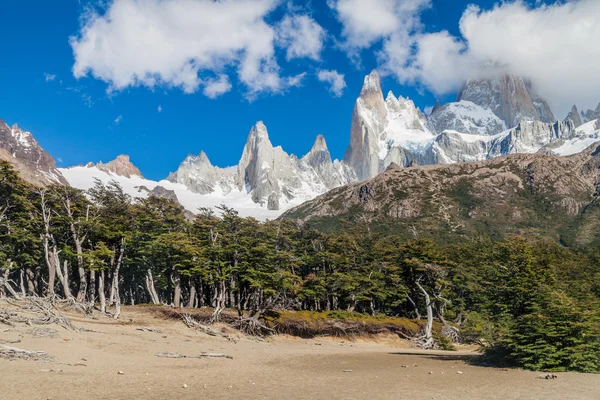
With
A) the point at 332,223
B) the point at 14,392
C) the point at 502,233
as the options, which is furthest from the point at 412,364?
the point at 332,223

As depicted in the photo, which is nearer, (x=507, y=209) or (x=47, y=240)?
(x=47, y=240)

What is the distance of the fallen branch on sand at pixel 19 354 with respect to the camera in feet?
51.4

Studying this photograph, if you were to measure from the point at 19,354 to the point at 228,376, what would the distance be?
7973mm

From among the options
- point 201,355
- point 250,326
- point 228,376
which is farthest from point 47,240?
point 228,376

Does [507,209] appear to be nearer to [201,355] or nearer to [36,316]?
[201,355]

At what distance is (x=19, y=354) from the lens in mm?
16031

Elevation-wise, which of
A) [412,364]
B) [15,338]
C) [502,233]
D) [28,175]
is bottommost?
[412,364]

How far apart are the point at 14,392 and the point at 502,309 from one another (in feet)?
95.1

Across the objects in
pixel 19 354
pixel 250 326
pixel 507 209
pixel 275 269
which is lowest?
pixel 250 326

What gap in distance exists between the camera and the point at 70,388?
40.7ft

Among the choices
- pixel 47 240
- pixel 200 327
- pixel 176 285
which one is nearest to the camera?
pixel 200 327

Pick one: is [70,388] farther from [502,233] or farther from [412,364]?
[502,233]

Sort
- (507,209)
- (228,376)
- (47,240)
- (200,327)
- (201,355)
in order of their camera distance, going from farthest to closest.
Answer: (507,209) < (47,240) < (200,327) < (201,355) < (228,376)

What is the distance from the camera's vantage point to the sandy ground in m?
13.1
